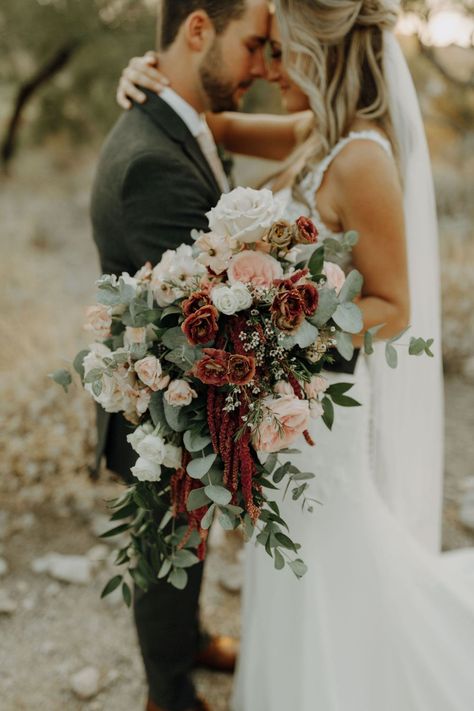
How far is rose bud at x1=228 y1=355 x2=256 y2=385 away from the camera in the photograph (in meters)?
1.42

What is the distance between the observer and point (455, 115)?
10.2 meters

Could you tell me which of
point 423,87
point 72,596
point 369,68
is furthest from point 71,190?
point 369,68

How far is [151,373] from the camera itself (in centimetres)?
155

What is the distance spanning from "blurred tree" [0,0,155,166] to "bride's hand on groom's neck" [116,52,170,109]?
6114 mm

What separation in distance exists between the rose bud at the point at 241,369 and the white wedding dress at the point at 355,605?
0.84 metres

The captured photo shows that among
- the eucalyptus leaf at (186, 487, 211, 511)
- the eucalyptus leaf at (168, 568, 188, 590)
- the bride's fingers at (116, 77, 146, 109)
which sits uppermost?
the bride's fingers at (116, 77, 146, 109)

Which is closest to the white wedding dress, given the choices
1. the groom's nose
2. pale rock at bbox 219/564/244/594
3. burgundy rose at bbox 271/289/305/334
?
the groom's nose

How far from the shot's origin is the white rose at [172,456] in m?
1.60

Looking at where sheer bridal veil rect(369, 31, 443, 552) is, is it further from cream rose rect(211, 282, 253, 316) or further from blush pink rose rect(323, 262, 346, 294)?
cream rose rect(211, 282, 253, 316)

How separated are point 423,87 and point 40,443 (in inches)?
350

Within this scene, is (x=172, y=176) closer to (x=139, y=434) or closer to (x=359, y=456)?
(x=139, y=434)

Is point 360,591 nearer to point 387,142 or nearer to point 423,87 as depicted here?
point 387,142

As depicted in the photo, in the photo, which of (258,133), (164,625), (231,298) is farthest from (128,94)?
(164,625)

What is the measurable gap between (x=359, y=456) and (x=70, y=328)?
111 inches
